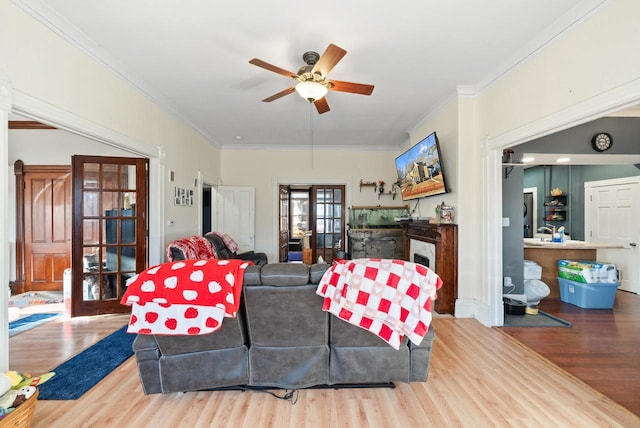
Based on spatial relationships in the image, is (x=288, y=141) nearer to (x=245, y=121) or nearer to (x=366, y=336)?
(x=245, y=121)

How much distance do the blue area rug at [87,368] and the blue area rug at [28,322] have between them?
1.05m

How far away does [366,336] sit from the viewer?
1926 mm

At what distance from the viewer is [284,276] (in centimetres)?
184

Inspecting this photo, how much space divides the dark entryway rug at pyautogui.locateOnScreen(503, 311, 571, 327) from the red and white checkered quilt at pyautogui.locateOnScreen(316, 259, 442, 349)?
6.98 ft

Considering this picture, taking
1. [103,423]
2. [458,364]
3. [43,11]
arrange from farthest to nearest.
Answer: [458,364]
[43,11]
[103,423]

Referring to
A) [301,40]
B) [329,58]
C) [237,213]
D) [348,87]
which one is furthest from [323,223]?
[329,58]

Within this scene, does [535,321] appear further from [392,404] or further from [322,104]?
[322,104]

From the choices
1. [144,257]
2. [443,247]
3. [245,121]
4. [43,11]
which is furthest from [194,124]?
[443,247]

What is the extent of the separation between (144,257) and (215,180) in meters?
2.58

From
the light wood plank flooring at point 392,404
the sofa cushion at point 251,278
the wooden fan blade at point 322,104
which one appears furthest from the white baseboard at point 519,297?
the sofa cushion at point 251,278

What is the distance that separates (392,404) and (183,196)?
3.84m

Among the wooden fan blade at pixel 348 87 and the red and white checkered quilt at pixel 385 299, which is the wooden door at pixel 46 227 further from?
the red and white checkered quilt at pixel 385 299

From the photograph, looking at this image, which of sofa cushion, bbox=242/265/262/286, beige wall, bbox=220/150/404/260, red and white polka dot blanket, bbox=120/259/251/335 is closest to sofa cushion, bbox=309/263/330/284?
sofa cushion, bbox=242/265/262/286

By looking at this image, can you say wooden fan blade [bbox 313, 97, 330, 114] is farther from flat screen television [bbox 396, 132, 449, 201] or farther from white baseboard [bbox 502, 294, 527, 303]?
white baseboard [bbox 502, 294, 527, 303]
